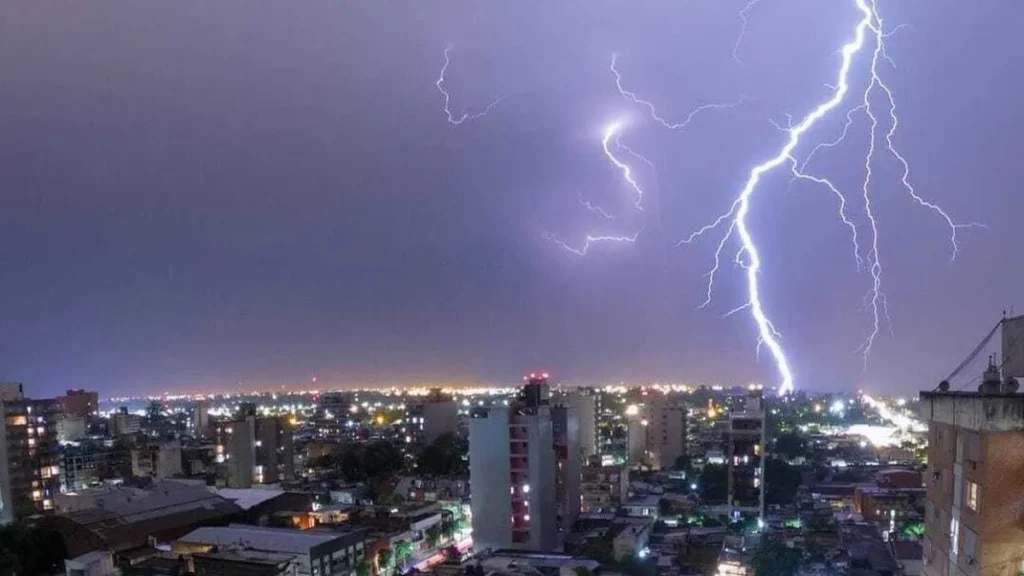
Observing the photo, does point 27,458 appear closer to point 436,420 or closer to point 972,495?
point 436,420

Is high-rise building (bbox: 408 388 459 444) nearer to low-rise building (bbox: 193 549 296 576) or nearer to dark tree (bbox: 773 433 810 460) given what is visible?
dark tree (bbox: 773 433 810 460)

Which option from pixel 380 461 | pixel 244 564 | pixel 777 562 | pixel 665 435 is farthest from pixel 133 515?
pixel 665 435

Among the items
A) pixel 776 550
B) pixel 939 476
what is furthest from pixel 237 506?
pixel 939 476

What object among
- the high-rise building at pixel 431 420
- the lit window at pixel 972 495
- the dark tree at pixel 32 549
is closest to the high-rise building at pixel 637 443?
the high-rise building at pixel 431 420

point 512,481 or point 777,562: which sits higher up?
point 777,562

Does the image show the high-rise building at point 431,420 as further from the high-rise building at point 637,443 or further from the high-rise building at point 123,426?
the high-rise building at point 123,426

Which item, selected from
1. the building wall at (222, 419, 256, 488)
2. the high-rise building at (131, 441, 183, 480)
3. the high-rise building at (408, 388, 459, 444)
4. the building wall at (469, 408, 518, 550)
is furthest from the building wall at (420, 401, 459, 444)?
the building wall at (469, 408, 518, 550)
